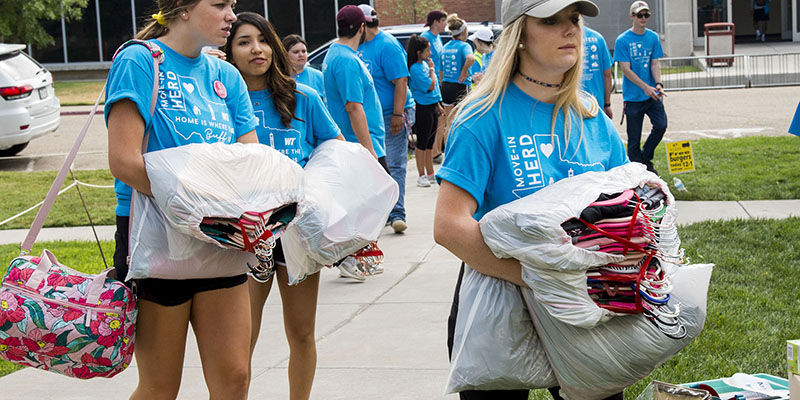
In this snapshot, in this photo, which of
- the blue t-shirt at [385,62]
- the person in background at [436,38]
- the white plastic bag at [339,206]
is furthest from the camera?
the person in background at [436,38]

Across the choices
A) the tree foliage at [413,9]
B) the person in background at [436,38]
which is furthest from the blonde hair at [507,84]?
the tree foliage at [413,9]

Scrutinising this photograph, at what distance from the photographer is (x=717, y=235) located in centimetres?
743

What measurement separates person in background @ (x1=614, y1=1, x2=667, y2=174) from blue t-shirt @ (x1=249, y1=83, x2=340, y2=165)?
6.58 metres

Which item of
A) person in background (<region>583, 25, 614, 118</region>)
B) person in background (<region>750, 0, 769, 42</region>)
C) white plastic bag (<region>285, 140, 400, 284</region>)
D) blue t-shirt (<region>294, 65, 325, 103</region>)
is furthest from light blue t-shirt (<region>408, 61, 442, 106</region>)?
person in background (<region>750, 0, 769, 42</region>)

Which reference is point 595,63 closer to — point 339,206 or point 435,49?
point 435,49

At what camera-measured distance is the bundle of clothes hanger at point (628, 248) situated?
2295 mm

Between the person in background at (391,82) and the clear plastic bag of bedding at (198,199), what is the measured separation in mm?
5615

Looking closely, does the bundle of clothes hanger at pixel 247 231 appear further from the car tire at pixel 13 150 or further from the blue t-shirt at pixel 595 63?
the car tire at pixel 13 150

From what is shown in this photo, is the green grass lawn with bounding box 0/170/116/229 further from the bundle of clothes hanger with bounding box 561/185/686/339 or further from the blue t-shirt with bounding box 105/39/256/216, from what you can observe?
the bundle of clothes hanger with bounding box 561/185/686/339

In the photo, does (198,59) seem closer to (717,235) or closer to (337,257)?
(337,257)

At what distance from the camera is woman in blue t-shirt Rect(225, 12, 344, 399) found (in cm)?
398

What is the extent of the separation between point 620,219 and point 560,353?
1.36 feet

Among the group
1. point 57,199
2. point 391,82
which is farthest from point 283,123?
point 57,199

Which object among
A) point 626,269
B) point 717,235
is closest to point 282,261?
point 626,269
